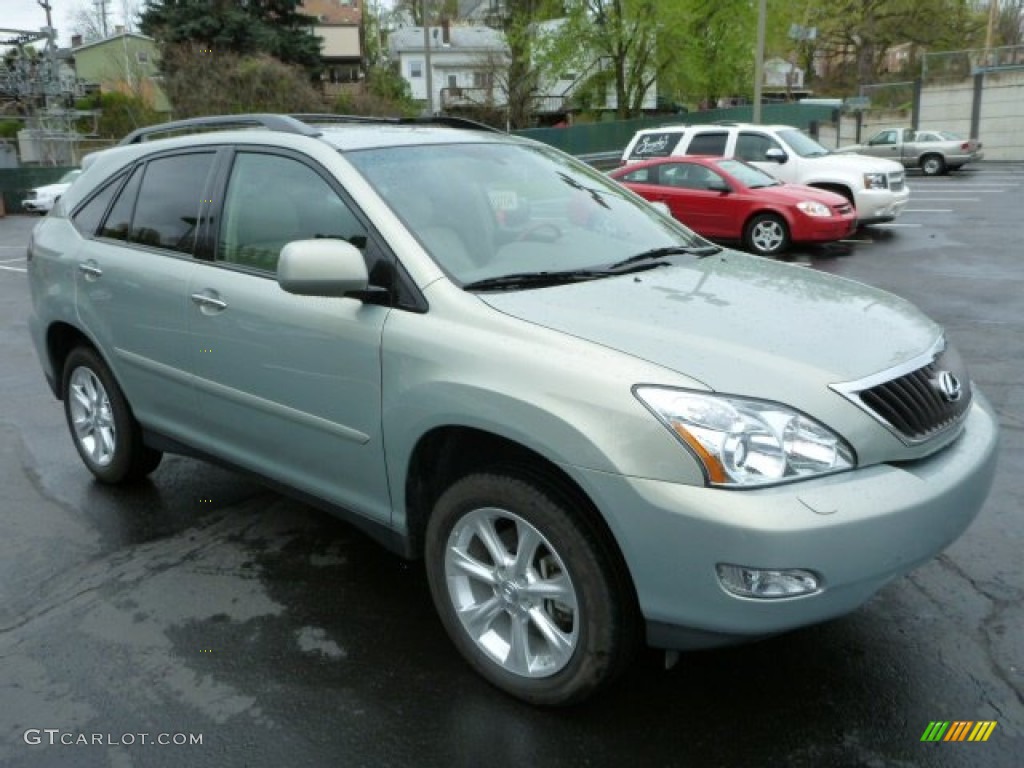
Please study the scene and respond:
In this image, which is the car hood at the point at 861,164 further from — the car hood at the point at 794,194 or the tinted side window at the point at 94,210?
the tinted side window at the point at 94,210

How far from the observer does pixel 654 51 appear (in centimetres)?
3747

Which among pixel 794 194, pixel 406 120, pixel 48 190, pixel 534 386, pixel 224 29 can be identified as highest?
pixel 224 29

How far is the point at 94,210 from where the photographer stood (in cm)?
460

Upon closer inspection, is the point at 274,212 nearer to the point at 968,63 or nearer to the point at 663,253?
the point at 663,253

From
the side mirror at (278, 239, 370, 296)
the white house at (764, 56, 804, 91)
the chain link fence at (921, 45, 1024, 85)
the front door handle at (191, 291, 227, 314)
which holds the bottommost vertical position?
the front door handle at (191, 291, 227, 314)

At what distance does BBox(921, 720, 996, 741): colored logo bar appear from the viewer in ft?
8.64

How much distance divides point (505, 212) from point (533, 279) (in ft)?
1.63

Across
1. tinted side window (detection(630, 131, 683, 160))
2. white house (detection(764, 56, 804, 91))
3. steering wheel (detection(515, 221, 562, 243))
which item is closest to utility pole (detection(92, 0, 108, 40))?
white house (detection(764, 56, 804, 91))

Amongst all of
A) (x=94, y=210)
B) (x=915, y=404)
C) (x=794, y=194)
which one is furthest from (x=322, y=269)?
(x=794, y=194)

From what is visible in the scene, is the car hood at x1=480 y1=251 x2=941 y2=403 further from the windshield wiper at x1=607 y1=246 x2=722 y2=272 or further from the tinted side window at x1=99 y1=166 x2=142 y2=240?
the tinted side window at x1=99 y1=166 x2=142 y2=240

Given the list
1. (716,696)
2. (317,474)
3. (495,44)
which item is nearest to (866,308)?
(716,696)

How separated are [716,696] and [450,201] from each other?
195 cm

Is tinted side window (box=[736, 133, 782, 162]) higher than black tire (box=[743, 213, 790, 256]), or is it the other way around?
tinted side window (box=[736, 133, 782, 162])

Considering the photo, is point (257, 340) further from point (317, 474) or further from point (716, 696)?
point (716, 696)
